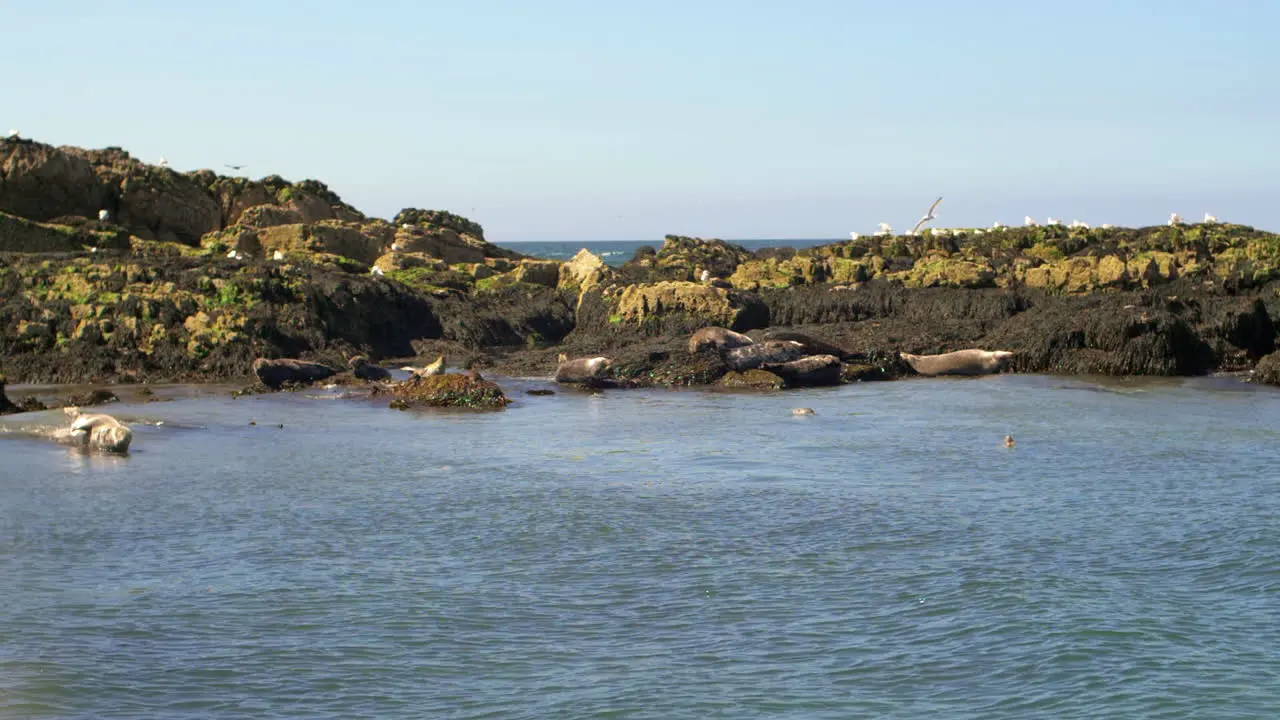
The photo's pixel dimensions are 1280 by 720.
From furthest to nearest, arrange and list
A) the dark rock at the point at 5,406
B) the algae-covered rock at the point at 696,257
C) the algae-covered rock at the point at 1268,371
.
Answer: the algae-covered rock at the point at 696,257 < the algae-covered rock at the point at 1268,371 < the dark rock at the point at 5,406

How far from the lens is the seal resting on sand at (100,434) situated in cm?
1689

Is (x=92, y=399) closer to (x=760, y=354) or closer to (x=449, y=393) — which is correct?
(x=449, y=393)

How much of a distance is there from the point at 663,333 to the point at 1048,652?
2089 centimetres

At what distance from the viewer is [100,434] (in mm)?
17016

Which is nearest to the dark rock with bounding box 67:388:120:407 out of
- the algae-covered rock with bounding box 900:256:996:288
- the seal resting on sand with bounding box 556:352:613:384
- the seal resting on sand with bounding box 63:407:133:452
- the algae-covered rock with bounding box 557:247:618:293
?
the seal resting on sand with bounding box 63:407:133:452

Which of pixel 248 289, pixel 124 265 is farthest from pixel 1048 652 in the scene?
pixel 124 265

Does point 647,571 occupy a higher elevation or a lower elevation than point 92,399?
lower

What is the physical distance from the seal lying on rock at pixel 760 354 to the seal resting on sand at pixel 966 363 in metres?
2.61

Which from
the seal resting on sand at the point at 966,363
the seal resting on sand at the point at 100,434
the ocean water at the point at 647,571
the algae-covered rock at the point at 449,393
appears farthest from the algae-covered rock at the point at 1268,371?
the seal resting on sand at the point at 100,434

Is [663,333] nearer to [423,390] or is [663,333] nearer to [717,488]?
[423,390]

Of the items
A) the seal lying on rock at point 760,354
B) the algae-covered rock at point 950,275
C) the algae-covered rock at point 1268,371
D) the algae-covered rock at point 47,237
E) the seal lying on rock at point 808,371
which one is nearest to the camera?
the algae-covered rock at point 1268,371

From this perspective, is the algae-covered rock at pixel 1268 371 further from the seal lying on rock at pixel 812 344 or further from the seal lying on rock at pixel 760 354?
the seal lying on rock at pixel 760 354

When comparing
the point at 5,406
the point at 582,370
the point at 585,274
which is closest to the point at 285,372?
the point at 5,406

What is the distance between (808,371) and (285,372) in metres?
9.87
